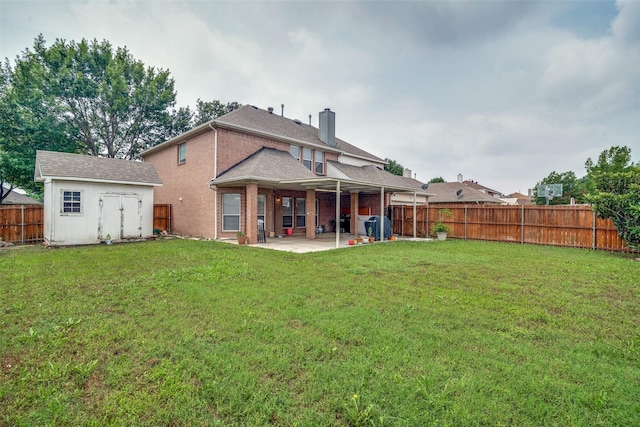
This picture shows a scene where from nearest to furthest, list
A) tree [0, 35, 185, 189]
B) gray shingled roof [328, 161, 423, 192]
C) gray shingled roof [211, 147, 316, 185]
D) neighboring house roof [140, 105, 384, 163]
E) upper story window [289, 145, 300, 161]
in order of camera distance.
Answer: gray shingled roof [211, 147, 316, 185] < neighboring house roof [140, 105, 384, 163] < upper story window [289, 145, 300, 161] < gray shingled roof [328, 161, 423, 192] < tree [0, 35, 185, 189]

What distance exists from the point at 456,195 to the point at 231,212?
27.1 metres

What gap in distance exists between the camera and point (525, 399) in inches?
93.6

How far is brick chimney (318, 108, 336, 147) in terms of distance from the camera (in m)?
18.9

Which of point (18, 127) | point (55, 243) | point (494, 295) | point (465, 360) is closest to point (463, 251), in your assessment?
point (494, 295)

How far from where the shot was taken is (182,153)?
1611 centimetres

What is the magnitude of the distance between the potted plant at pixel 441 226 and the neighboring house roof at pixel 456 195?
15.0 m

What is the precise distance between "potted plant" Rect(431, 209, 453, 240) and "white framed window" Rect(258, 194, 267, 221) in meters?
9.28

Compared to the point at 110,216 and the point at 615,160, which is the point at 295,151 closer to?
A: the point at 110,216

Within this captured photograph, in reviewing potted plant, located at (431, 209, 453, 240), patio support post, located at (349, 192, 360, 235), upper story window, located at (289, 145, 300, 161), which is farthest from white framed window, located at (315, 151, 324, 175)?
potted plant, located at (431, 209, 453, 240)

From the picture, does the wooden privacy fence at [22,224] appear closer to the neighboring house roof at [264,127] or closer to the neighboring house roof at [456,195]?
the neighboring house roof at [264,127]

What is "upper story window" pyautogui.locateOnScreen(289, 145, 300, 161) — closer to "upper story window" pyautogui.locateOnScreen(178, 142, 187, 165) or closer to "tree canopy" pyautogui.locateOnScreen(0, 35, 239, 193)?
"upper story window" pyautogui.locateOnScreen(178, 142, 187, 165)

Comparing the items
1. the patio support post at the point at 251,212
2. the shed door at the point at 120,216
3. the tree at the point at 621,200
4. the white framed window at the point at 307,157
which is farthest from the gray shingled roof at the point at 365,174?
the shed door at the point at 120,216

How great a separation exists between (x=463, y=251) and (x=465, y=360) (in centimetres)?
878

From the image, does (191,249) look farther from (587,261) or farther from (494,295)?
(587,261)
